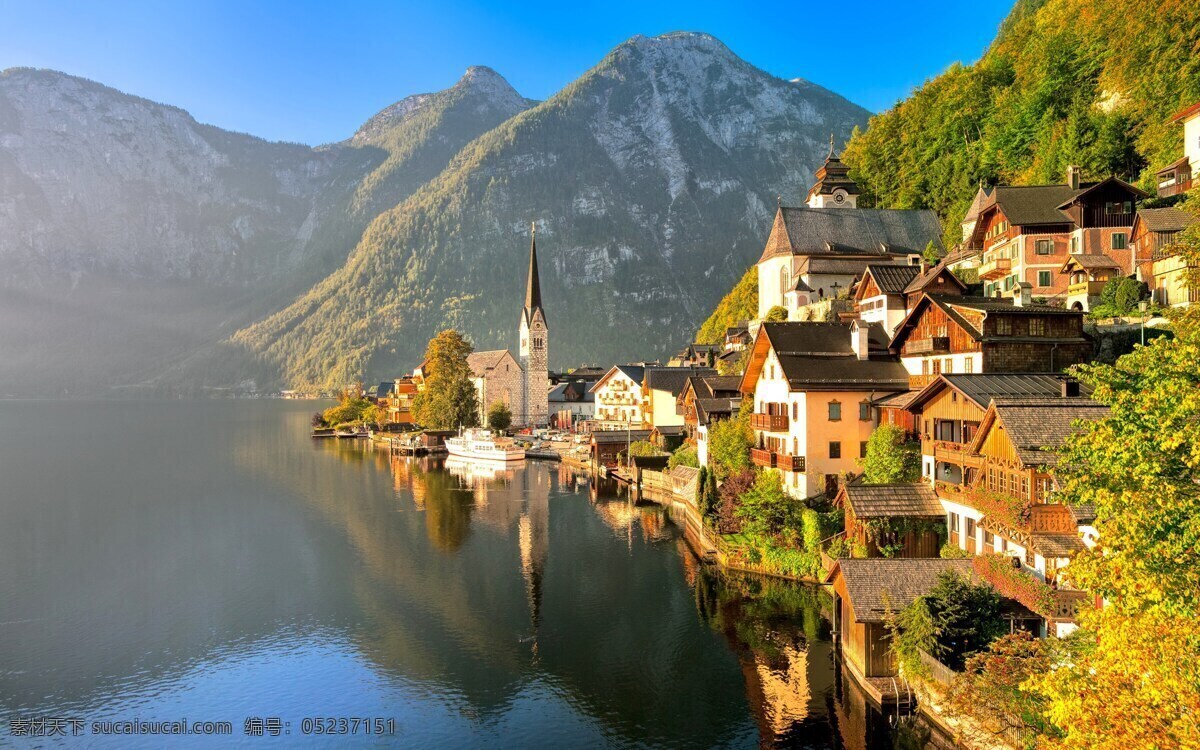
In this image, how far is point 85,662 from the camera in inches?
1267

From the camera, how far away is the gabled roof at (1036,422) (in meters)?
25.4

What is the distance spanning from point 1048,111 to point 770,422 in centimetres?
5432

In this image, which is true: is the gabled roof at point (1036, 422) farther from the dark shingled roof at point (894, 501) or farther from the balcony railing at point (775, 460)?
the balcony railing at point (775, 460)

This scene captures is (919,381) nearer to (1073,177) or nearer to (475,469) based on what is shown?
(1073,177)

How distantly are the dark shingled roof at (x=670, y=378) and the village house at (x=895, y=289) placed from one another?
35.1 meters

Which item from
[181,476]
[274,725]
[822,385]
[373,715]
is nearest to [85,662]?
[274,725]

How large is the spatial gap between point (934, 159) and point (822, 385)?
6915 cm

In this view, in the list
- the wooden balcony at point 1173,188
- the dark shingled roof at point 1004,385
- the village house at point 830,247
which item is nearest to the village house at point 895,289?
the dark shingled roof at point 1004,385

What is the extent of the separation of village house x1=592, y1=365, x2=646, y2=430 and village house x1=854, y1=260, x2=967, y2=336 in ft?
163

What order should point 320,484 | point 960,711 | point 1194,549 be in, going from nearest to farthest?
point 1194,549 < point 960,711 < point 320,484

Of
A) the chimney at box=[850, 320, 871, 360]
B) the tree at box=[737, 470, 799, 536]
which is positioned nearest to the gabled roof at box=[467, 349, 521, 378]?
the tree at box=[737, 470, 799, 536]

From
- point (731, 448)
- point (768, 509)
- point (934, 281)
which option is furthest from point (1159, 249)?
point (768, 509)

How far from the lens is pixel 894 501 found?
33.2 metres

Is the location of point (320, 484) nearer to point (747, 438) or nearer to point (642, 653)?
point (747, 438)
